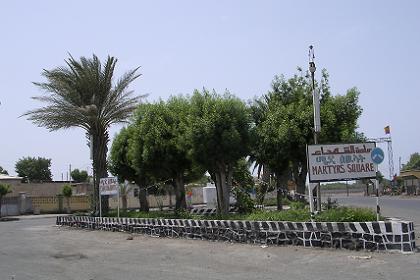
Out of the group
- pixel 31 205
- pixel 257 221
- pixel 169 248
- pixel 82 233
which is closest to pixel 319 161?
pixel 257 221

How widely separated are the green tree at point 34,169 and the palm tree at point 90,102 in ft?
237

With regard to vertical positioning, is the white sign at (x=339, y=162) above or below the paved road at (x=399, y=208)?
above


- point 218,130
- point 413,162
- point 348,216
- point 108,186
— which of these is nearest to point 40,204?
point 108,186

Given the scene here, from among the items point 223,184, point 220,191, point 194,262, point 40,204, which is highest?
point 223,184

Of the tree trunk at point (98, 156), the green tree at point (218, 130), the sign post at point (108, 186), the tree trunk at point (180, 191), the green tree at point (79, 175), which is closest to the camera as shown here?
the green tree at point (218, 130)

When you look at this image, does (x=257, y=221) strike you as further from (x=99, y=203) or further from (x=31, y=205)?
(x=31, y=205)

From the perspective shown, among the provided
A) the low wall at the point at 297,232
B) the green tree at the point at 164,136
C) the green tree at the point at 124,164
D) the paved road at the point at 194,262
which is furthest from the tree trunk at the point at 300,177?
the paved road at the point at 194,262

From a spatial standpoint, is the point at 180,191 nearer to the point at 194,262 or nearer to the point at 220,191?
the point at 220,191

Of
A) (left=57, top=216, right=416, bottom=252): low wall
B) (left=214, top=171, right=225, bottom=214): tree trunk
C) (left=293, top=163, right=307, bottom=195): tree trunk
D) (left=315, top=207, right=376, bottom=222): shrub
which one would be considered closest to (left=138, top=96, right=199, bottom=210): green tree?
(left=214, top=171, right=225, bottom=214): tree trunk

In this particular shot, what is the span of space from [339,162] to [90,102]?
1696 centimetres

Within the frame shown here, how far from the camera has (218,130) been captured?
20.6 m

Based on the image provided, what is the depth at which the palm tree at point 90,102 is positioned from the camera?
28.5 metres

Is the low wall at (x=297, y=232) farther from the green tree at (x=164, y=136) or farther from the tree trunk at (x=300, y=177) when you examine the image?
the tree trunk at (x=300, y=177)

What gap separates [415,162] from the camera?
123 metres
